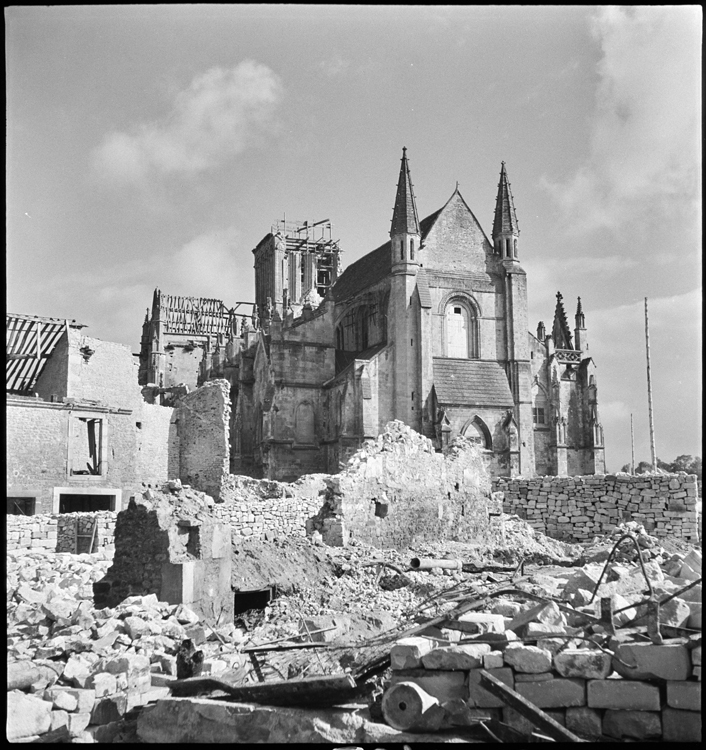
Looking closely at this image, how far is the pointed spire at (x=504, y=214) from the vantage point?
38.8 meters

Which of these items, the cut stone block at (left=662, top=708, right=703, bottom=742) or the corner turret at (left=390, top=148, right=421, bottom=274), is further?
the corner turret at (left=390, top=148, right=421, bottom=274)

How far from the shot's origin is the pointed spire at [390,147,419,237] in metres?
36.7

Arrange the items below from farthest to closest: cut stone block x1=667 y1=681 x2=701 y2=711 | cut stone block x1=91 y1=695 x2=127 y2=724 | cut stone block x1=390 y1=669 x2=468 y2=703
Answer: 1. cut stone block x1=91 y1=695 x2=127 y2=724
2. cut stone block x1=390 y1=669 x2=468 y2=703
3. cut stone block x1=667 y1=681 x2=701 y2=711

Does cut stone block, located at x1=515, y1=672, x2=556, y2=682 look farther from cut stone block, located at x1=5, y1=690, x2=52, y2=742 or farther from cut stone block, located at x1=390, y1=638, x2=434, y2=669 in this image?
cut stone block, located at x1=5, y1=690, x2=52, y2=742

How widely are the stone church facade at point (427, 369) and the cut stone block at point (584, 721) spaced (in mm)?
27664

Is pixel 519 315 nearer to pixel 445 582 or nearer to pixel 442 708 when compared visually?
pixel 445 582

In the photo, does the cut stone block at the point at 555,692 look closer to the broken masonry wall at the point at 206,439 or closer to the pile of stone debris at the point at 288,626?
the pile of stone debris at the point at 288,626

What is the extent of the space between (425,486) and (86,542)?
7.94 metres

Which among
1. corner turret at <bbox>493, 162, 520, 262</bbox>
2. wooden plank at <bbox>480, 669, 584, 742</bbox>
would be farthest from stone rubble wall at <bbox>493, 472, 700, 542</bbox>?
corner turret at <bbox>493, 162, 520, 262</bbox>

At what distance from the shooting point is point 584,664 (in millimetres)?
5969

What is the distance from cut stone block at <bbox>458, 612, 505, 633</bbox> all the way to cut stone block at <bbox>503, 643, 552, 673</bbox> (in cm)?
49

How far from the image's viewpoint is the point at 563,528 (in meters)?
21.6

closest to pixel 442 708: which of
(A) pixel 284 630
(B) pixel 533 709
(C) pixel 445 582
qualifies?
(B) pixel 533 709

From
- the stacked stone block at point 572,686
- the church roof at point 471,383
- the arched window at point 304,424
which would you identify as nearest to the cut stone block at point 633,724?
the stacked stone block at point 572,686
